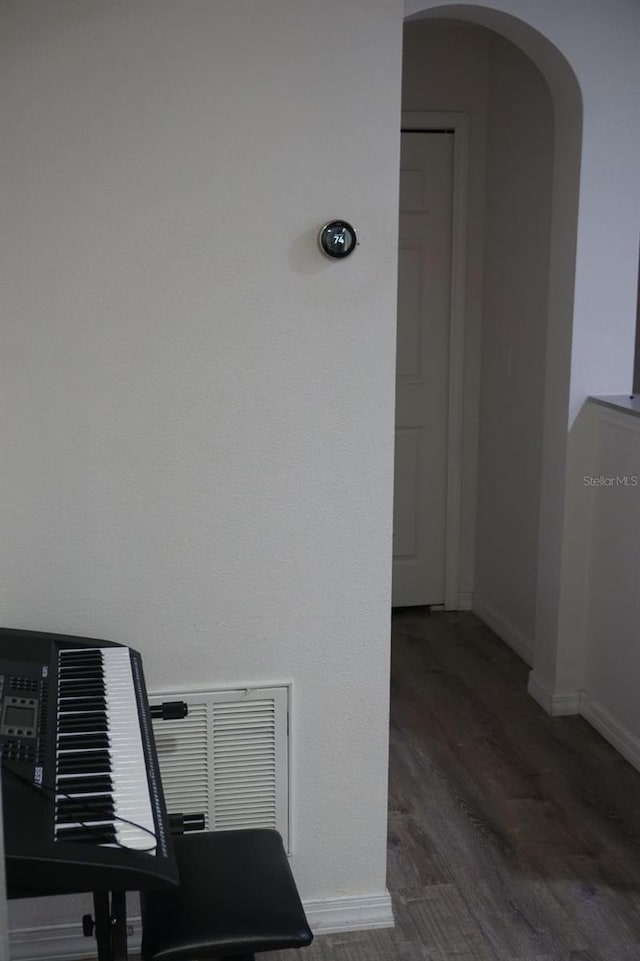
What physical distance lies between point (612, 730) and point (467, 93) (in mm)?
2598

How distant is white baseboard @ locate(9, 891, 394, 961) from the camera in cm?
248

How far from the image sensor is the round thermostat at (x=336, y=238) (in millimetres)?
2338

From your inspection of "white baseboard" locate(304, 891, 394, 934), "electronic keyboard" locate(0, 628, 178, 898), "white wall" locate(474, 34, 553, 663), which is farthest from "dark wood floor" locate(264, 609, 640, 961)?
"electronic keyboard" locate(0, 628, 178, 898)

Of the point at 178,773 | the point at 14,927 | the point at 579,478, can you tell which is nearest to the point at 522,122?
the point at 579,478

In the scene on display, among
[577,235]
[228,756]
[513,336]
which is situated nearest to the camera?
[228,756]

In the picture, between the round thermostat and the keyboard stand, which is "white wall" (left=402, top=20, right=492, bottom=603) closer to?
the round thermostat

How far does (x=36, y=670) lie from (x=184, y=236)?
0.95 m

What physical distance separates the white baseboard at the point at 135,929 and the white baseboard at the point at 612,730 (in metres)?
1.16

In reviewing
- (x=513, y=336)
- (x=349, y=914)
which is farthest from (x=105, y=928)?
(x=513, y=336)

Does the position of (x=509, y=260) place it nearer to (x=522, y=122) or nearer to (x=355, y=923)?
(x=522, y=122)

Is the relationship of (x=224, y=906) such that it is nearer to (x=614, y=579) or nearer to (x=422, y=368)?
(x=614, y=579)

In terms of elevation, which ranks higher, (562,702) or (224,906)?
(224,906)

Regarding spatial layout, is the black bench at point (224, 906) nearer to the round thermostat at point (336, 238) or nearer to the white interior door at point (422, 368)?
the round thermostat at point (336, 238)

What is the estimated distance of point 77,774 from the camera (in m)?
1.79
